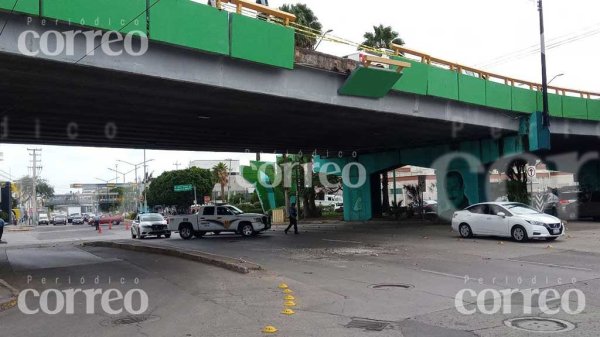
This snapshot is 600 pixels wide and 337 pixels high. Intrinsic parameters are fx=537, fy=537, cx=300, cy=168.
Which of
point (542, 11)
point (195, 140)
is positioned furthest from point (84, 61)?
point (542, 11)

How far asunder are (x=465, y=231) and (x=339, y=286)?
11.7m

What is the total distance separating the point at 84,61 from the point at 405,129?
56.8ft

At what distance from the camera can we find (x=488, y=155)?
30.8 metres

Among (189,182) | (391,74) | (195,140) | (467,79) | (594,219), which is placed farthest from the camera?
(189,182)

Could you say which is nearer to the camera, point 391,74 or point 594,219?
point 391,74

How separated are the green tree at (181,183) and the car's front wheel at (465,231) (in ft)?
225

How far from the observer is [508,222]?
19.3 metres

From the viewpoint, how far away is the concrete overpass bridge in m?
12.3

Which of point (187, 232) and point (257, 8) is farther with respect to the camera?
point (187, 232)

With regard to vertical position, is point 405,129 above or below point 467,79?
below

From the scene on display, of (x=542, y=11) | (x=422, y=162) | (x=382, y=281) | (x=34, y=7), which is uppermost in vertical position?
(x=542, y=11)

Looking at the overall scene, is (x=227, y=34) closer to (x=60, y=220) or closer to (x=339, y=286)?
(x=339, y=286)

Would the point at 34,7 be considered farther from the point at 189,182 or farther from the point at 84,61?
the point at 189,182

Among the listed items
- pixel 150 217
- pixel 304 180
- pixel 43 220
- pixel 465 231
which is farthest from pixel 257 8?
pixel 43 220
